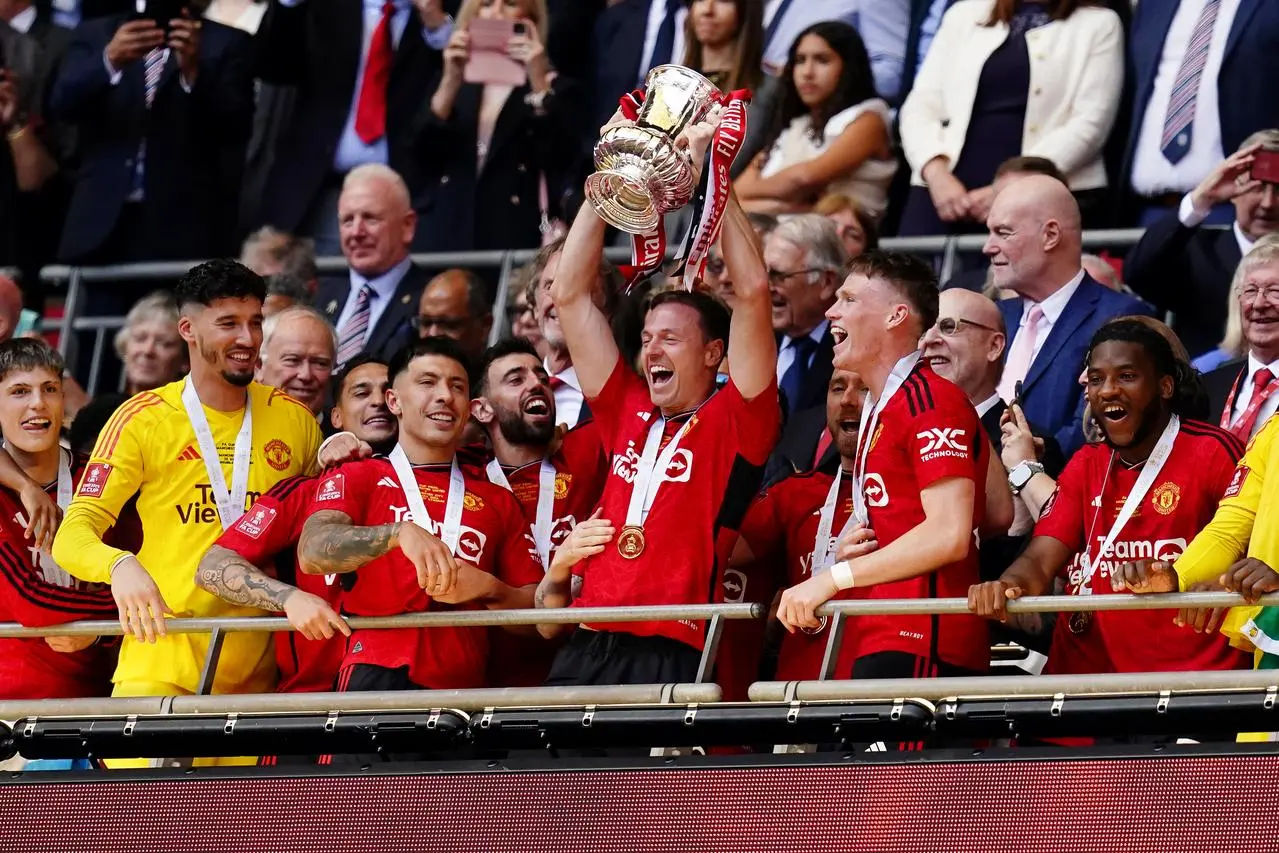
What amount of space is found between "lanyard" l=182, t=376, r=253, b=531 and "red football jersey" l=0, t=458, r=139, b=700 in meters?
→ 0.39

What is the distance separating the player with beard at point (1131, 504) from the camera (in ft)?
22.5

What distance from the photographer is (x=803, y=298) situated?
9.05 metres

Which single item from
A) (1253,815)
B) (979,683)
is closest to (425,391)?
(979,683)

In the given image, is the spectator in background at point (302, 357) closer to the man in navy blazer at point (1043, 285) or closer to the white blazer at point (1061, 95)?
the man in navy blazer at point (1043, 285)

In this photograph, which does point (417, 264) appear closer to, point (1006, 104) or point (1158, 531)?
point (1006, 104)

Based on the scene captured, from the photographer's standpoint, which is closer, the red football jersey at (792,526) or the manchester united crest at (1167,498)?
the manchester united crest at (1167,498)

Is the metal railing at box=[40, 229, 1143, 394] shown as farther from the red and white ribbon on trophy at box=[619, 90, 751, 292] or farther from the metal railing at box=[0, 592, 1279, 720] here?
the metal railing at box=[0, 592, 1279, 720]

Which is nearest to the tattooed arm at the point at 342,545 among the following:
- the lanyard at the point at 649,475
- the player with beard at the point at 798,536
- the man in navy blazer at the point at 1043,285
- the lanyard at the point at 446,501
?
the lanyard at the point at 446,501

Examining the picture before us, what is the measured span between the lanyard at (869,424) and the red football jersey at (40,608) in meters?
2.45

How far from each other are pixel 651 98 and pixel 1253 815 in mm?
2564

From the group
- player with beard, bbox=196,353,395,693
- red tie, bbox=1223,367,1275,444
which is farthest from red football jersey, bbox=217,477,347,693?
red tie, bbox=1223,367,1275,444

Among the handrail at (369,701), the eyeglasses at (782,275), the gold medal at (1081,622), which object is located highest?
the eyeglasses at (782,275)

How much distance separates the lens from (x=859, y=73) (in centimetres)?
1053

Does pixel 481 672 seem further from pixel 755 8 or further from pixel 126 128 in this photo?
pixel 126 128
